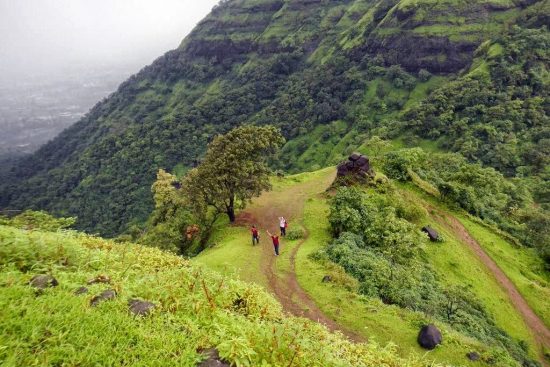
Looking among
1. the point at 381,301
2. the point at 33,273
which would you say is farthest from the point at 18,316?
the point at 381,301

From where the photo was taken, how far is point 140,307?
7.60m

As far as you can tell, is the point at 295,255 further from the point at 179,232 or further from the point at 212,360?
the point at 212,360

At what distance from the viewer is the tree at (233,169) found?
33.2 meters

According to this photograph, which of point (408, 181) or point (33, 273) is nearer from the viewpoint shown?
point (33, 273)

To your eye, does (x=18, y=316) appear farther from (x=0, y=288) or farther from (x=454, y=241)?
(x=454, y=241)

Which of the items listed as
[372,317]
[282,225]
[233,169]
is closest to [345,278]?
[372,317]

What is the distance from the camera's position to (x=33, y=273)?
8250 millimetres

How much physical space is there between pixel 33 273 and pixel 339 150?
10938 cm

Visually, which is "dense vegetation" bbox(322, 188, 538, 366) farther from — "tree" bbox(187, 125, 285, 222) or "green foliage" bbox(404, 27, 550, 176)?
"green foliage" bbox(404, 27, 550, 176)

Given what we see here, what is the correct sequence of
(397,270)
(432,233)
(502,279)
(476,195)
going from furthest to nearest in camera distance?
(476,195) < (432,233) < (502,279) < (397,270)

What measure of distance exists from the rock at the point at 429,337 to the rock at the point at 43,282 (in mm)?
15095

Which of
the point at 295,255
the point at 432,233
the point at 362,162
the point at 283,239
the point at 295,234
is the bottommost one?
the point at 432,233

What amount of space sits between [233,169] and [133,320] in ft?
85.8

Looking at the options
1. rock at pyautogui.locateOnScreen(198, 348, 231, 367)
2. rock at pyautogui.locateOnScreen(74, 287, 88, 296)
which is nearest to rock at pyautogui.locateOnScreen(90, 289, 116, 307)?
rock at pyautogui.locateOnScreen(74, 287, 88, 296)
